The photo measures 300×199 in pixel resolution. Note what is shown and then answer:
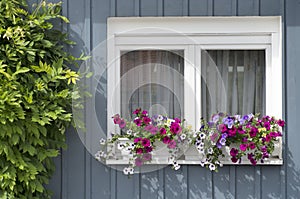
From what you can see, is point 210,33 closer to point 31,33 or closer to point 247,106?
point 247,106

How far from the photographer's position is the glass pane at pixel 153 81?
11.0 ft

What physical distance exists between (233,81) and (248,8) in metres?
0.46

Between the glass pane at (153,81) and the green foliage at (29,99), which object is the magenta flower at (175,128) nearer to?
the glass pane at (153,81)

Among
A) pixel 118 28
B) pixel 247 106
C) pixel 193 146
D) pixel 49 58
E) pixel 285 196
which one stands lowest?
pixel 285 196

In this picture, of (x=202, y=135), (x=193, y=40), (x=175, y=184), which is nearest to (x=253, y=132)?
(x=202, y=135)

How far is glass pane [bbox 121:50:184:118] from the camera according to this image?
3359mm

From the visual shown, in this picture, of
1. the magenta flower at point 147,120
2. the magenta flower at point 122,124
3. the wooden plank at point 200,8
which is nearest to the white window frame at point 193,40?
the wooden plank at point 200,8

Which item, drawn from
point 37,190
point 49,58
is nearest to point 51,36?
point 49,58

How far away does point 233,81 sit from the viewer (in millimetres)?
3365

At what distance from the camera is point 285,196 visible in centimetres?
324

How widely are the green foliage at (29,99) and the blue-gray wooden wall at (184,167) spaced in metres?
0.17

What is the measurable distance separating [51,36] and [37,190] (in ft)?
3.02

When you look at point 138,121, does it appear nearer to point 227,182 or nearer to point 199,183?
point 199,183

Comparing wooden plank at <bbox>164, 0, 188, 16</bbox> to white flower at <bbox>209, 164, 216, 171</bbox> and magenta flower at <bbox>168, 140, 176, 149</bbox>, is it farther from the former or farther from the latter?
white flower at <bbox>209, 164, 216, 171</bbox>
